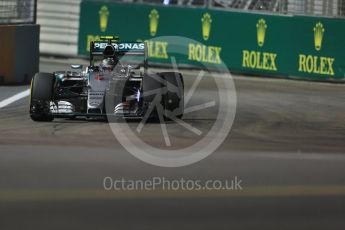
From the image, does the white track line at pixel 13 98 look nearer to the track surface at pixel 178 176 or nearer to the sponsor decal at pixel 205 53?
the track surface at pixel 178 176

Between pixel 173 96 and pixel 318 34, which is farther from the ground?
pixel 318 34

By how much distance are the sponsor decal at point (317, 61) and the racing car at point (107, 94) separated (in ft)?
27.3

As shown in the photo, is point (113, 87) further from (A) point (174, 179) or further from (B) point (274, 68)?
(B) point (274, 68)

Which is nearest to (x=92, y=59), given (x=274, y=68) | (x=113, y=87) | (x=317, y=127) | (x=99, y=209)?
(x=113, y=87)

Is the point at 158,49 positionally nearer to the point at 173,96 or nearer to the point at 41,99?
the point at 173,96

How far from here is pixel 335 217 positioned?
6.30m

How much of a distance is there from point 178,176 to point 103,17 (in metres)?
16.5

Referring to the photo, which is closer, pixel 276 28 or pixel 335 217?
pixel 335 217

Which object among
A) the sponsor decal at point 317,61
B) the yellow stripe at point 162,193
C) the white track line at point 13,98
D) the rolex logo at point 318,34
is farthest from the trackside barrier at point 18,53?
the yellow stripe at point 162,193

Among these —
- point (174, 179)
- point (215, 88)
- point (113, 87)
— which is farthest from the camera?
point (215, 88)

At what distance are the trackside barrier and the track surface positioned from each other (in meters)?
4.28

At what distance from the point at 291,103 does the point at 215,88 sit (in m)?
2.96

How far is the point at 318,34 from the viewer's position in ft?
64.5

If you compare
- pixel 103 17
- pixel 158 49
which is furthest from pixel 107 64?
pixel 103 17
